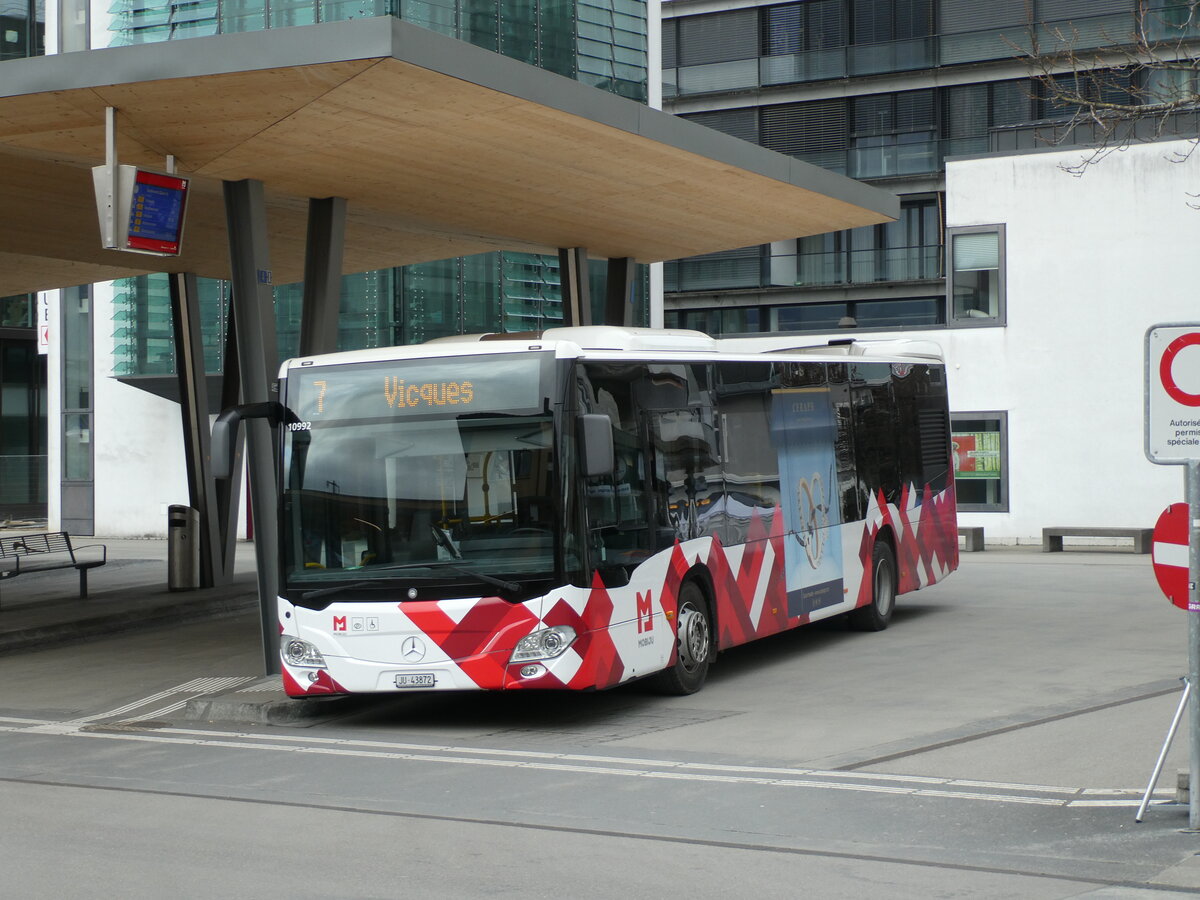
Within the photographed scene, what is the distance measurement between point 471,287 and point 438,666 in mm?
22357

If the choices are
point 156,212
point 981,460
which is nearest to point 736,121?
point 981,460

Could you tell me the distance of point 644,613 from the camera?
39.4 feet

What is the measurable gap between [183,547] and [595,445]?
12.4m

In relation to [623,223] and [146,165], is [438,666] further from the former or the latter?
[623,223]

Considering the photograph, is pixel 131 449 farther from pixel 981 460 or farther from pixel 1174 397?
pixel 1174 397

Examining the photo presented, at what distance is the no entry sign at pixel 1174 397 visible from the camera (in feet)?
25.6

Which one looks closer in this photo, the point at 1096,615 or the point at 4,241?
the point at 1096,615

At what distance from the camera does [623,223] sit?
1891cm

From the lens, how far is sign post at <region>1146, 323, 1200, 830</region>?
25.4ft

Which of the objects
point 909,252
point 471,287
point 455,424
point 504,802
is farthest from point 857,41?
point 504,802

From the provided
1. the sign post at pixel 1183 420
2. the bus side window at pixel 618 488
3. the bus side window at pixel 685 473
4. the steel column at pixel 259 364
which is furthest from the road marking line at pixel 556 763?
the bus side window at pixel 685 473

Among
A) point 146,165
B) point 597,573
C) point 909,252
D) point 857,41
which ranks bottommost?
point 597,573

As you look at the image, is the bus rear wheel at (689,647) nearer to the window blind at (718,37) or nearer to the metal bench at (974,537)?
the metal bench at (974,537)

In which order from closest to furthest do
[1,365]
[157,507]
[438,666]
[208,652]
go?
Result: [438,666], [208,652], [157,507], [1,365]
